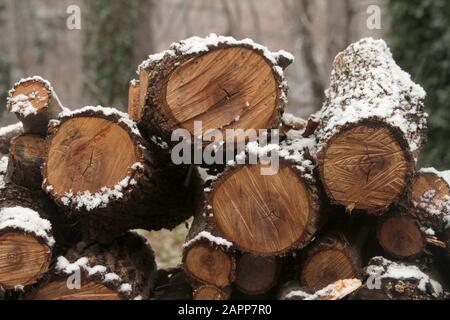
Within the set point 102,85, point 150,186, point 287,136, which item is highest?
point 102,85

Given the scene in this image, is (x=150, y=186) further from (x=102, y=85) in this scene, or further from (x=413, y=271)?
(x=102, y=85)

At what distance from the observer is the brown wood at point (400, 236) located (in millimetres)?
2992

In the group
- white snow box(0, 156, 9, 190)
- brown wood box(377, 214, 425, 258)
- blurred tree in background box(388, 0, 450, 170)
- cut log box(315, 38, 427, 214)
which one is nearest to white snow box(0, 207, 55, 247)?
white snow box(0, 156, 9, 190)

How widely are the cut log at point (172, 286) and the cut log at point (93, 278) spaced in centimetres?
11

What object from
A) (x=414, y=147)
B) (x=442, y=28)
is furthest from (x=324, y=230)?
(x=442, y=28)

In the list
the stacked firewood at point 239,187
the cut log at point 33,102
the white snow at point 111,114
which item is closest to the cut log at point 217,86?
the stacked firewood at point 239,187

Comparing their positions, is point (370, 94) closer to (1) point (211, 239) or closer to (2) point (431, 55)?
(1) point (211, 239)

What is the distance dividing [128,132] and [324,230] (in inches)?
42.6

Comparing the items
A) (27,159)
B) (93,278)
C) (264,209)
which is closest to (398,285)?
(264,209)

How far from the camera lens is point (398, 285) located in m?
2.88

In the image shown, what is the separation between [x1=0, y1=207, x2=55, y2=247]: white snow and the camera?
114 inches

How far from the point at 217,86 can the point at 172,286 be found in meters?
1.25
